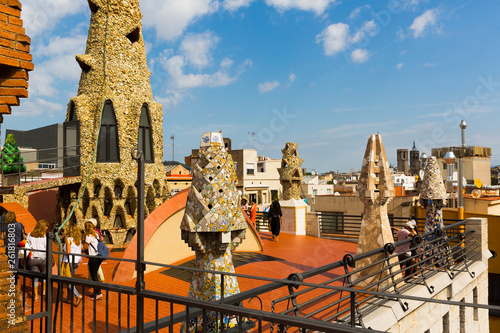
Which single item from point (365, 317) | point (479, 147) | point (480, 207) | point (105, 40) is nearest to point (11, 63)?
point (365, 317)

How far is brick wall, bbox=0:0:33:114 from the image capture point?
4215 mm

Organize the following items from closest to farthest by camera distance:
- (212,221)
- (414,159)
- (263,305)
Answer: (212,221) < (263,305) < (414,159)

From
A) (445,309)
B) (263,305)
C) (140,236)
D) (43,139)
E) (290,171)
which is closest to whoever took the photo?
(140,236)

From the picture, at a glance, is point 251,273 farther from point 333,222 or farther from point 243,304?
point 333,222

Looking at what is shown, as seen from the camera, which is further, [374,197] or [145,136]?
[145,136]

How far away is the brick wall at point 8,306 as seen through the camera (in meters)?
4.12

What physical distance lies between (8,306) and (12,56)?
9.48ft

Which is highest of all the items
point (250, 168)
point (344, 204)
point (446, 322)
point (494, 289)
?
point (250, 168)

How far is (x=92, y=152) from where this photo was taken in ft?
45.2

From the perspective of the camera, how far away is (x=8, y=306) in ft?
13.6

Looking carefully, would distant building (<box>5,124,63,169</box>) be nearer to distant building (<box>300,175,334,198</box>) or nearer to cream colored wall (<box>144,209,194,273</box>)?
cream colored wall (<box>144,209,194,273</box>)

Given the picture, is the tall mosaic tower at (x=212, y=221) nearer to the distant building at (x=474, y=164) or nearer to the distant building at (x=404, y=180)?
the distant building at (x=474, y=164)

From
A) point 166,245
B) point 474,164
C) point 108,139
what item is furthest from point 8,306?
point 474,164

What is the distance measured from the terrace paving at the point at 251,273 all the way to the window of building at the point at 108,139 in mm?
3666
